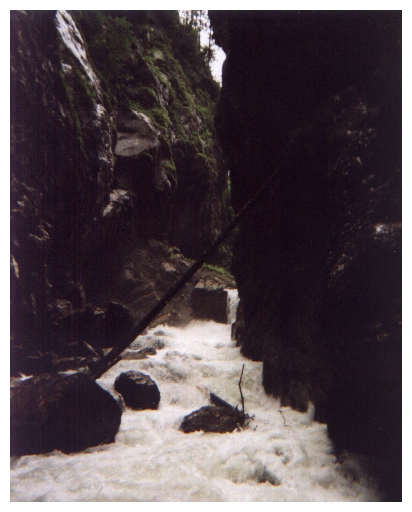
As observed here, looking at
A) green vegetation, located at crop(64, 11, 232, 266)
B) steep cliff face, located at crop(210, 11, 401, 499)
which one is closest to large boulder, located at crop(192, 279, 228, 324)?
green vegetation, located at crop(64, 11, 232, 266)

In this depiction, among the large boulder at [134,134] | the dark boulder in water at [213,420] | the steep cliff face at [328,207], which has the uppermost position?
the large boulder at [134,134]

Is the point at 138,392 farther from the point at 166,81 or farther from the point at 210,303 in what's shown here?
the point at 166,81

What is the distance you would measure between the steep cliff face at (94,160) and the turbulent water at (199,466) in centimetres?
329

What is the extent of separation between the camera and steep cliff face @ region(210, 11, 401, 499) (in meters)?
3.41

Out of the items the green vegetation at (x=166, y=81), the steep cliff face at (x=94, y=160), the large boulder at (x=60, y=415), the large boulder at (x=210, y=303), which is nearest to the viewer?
the large boulder at (x=60, y=415)

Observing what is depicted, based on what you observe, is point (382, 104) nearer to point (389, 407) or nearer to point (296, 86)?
point (296, 86)

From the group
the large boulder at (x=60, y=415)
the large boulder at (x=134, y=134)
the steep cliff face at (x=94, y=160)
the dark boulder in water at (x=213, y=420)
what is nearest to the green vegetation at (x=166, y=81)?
the steep cliff face at (x=94, y=160)

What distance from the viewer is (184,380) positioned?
7.85m

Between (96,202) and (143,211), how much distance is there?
402 centimetres

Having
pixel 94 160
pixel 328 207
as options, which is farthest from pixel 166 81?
pixel 328 207

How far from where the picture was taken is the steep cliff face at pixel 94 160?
7.30 m

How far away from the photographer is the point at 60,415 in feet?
15.0

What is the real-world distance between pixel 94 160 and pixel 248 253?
5.98 metres

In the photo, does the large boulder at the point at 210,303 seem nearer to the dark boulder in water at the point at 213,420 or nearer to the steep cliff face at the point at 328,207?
the steep cliff face at the point at 328,207
